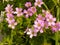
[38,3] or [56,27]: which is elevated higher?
[38,3]

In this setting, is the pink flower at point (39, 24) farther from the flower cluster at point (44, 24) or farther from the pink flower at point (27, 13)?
the pink flower at point (27, 13)

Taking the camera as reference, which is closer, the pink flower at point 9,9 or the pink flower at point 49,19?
the pink flower at point 49,19

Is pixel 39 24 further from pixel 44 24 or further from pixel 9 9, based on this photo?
pixel 9 9

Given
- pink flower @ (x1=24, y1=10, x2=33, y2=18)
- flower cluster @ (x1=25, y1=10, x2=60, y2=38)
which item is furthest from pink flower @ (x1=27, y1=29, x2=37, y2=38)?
pink flower @ (x1=24, y1=10, x2=33, y2=18)

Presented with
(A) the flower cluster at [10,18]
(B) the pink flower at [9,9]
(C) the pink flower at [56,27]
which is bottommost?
(C) the pink flower at [56,27]

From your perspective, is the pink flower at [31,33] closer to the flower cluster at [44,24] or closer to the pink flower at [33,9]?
the flower cluster at [44,24]

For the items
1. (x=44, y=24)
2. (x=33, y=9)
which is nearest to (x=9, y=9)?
(x=33, y=9)

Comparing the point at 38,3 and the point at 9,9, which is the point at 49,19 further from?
the point at 9,9

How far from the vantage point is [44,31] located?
155 cm

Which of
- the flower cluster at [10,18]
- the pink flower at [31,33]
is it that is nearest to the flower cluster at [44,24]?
the pink flower at [31,33]

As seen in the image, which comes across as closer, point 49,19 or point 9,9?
point 49,19

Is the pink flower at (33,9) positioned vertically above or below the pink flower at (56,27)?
above

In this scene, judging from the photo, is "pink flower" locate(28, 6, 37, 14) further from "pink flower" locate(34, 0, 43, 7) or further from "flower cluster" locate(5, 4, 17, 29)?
"flower cluster" locate(5, 4, 17, 29)

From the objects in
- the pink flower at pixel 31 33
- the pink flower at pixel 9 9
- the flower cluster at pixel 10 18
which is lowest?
the pink flower at pixel 31 33
